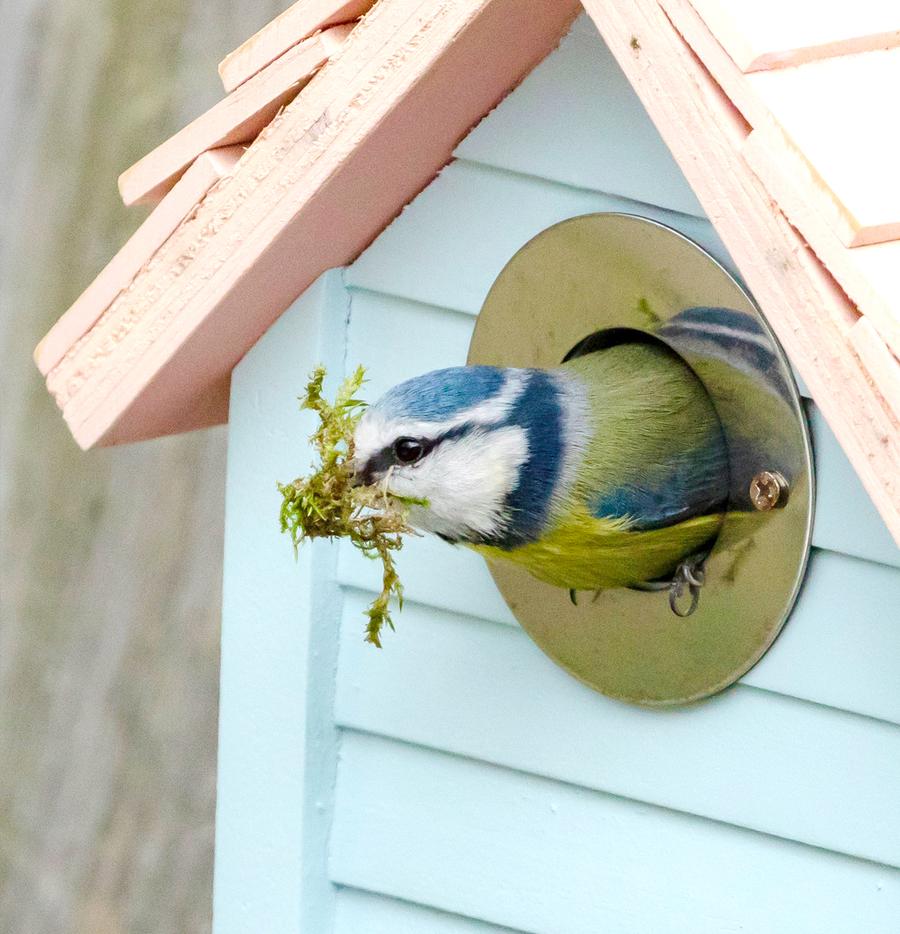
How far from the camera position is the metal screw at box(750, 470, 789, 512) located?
78cm

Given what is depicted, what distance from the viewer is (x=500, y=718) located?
951 millimetres

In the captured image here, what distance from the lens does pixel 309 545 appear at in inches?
39.0

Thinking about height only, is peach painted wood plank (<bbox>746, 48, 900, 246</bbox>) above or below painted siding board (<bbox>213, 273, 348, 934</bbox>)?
above

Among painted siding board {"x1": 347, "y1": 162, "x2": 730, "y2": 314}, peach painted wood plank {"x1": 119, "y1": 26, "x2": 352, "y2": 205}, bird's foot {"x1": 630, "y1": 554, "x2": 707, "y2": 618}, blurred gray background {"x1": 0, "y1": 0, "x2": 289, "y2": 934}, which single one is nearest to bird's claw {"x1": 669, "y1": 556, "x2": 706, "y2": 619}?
bird's foot {"x1": 630, "y1": 554, "x2": 707, "y2": 618}

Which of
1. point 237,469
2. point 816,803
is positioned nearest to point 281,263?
point 237,469

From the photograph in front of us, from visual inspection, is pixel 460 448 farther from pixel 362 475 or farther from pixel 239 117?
pixel 239 117

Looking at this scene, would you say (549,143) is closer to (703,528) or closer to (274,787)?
(703,528)

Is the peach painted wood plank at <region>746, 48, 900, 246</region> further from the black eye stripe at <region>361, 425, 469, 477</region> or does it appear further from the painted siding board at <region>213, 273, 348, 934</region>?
the painted siding board at <region>213, 273, 348, 934</region>

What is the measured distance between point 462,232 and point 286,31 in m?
0.16

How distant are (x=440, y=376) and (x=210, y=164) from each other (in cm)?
21

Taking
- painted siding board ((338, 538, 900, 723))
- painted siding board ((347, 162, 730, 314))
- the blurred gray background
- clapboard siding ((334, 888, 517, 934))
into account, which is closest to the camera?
painted siding board ((338, 538, 900, 723))

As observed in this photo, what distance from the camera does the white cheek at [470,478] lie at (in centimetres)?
79

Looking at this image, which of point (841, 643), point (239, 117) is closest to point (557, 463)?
point (841, 643)

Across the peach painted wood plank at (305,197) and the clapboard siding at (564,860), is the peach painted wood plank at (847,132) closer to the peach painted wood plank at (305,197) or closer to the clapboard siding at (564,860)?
the peach painted wood plank at (305,197)
